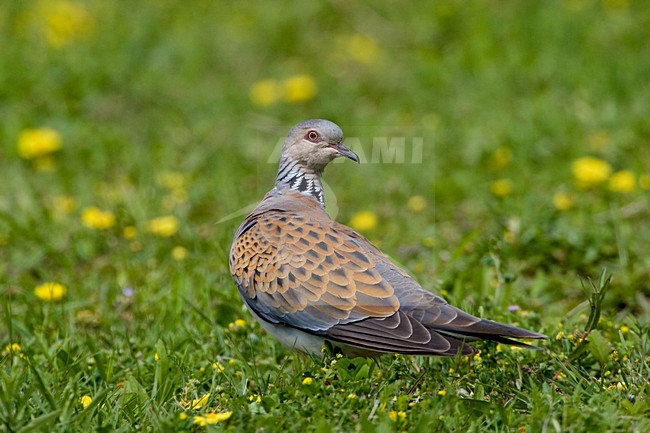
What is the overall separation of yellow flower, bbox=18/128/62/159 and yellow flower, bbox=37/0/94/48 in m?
1.77

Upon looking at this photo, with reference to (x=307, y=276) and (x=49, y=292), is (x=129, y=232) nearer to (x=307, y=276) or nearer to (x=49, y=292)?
(x=49, y=292)

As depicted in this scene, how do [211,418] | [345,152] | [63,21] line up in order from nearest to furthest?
1. [211,418]
2. [345,152]
3. [63,21]

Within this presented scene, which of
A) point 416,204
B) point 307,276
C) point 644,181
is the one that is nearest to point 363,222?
point 416,204

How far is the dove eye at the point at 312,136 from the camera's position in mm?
5039

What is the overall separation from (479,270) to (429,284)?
29 centimetres

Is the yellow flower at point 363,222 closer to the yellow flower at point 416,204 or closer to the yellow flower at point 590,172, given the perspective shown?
the yellow flower at point 416,204

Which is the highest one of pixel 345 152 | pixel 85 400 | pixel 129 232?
pixel 345 152

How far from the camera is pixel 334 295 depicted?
4.20 meters

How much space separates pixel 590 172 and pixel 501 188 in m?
0.62

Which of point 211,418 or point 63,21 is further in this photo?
point 63,21

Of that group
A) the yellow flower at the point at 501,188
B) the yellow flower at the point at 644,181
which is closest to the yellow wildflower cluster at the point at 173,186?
the yellow flower at the point at 501,188

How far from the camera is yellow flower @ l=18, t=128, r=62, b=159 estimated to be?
755 centimetres

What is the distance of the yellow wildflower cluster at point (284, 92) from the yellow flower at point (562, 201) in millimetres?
2806

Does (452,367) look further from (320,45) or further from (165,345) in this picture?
(320,45)
